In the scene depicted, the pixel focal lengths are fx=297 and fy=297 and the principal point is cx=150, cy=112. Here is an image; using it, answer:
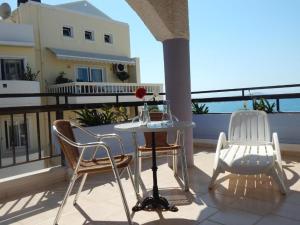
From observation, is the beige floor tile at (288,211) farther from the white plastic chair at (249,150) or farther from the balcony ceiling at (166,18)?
the balcony ceiling at (166,18)

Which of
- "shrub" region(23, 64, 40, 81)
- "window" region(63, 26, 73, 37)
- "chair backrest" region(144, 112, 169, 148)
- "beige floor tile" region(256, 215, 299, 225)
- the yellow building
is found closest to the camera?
"beige floor tile" region(256, 215, 299, 225)

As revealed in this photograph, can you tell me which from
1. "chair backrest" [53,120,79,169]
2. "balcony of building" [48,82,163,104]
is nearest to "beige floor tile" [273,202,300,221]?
"chair backrest" [53,120,79,169]

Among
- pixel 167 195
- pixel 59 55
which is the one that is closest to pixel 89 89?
pixel 59 55

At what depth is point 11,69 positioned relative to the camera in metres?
13.0

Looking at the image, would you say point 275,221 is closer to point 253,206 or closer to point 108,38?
point 253,206

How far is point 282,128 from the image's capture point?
5.00 metres

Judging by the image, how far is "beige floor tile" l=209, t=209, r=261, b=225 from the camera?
7.68 feet

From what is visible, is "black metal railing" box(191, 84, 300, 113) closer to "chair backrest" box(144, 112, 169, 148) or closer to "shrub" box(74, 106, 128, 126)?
"shrub" box(74, 106, 128, 126)

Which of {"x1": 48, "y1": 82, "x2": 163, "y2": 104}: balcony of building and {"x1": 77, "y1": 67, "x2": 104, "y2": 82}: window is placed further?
{"x1": 77, "y1": 67, "x2": 104, "y2": 82}: window

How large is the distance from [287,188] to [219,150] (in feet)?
2.64

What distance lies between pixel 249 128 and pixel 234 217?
1850 millimetres

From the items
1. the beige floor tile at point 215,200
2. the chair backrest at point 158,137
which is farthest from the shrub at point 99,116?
the beige floor tile at point 215,200

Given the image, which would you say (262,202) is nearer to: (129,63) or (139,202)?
(139,202)

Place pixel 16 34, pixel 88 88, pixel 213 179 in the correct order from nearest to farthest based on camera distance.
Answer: pixel 213 179 → pixel 16 34 → pixel 88 88
